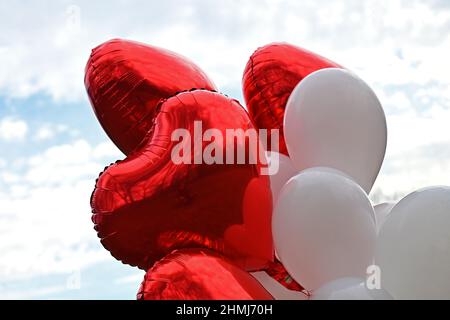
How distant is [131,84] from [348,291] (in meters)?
1.18

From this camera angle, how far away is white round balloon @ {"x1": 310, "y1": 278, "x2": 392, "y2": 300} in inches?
91.0

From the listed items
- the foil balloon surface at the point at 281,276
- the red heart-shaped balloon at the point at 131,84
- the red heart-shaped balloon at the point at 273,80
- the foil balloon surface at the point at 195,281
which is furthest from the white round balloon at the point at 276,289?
the red heart-shaped balloon at the point at 131,84

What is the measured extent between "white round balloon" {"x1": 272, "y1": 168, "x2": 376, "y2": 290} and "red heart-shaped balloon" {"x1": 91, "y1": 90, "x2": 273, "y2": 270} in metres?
0.12

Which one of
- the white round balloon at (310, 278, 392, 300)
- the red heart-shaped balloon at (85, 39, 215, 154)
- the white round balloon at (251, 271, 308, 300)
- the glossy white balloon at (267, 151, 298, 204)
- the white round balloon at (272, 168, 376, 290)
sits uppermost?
the red heart-shaped balloon at (85, 39, 215, 154)

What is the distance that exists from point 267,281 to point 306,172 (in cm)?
51

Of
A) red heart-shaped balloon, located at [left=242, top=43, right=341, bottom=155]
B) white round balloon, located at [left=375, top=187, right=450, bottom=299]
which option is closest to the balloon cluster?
white round balloon, located at [left=375, top=187, right=450, bottom=299]

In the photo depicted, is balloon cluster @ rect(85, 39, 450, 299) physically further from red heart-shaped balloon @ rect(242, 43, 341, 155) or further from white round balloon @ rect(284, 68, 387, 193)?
red heart-shaped balloon @ rect(242, 43, 341, 155)

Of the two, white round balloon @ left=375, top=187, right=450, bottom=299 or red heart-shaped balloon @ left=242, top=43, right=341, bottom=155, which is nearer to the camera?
white round balloon @ left=375, top=187, right=450, bottom=299

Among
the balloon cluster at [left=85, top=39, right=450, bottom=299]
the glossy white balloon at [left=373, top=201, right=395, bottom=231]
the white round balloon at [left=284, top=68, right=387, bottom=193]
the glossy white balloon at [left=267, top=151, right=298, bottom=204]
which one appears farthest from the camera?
the glossy white balloon at [left=373, top=201, right=395, bottom=231]

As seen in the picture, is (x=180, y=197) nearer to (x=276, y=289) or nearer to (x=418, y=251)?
(x=276, y=289)

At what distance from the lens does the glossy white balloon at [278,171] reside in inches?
110

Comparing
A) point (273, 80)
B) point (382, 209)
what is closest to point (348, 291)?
point (382, 209)
